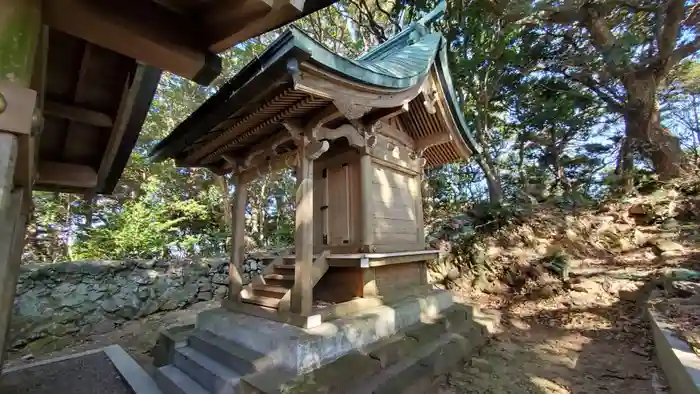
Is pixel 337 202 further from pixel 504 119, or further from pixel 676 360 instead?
pixel 504 119

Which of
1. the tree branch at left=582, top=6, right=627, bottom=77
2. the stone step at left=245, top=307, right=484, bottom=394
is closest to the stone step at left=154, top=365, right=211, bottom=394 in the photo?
the stone step at left=245, top=307, right=484, bottom=394

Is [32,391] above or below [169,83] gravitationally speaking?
below

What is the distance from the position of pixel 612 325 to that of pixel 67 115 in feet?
25.1

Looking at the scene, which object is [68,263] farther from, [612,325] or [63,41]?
[612,325]

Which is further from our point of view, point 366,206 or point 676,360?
point 366,206

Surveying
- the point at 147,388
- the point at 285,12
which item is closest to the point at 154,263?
the point at 147,388

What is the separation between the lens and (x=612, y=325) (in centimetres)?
530

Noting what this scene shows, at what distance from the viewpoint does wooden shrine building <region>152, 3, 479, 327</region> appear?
3.22m

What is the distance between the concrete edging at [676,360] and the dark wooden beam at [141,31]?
408cm

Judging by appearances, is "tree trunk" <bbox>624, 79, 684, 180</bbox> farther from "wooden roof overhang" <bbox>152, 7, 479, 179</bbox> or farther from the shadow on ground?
"wooden roof overhang" <bbox>152, 7, 479, 179</bbox>

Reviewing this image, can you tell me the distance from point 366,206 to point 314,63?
1982 millimetres

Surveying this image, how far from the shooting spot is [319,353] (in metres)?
3.25

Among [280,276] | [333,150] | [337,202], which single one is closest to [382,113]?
[333,150]

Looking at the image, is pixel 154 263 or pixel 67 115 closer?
pixel 67 115
